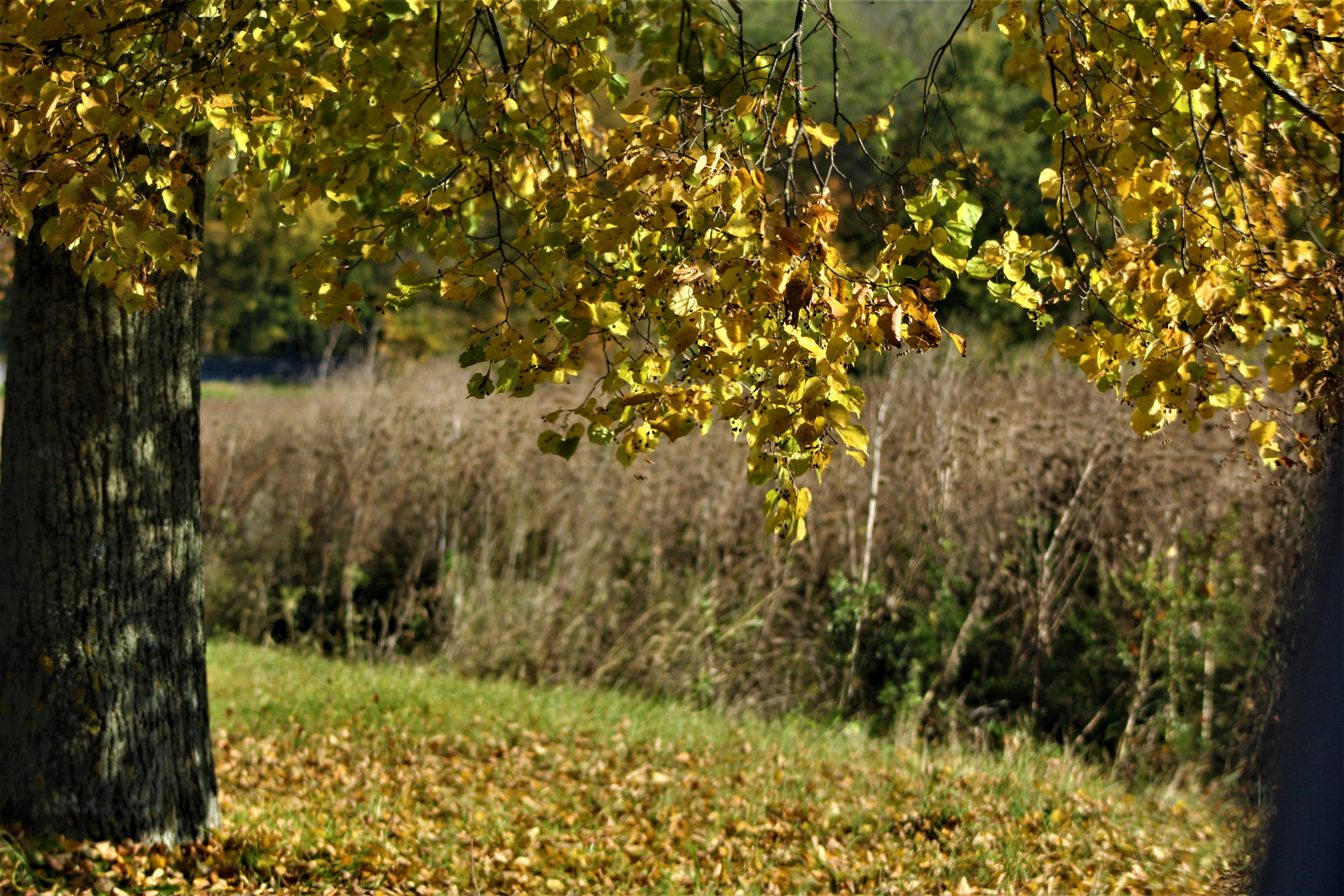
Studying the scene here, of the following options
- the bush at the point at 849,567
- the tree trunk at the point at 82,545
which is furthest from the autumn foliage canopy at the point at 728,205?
the bush at the point at 849,567

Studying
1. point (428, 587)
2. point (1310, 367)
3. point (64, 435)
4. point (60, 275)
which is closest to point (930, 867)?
point (1310, 367)

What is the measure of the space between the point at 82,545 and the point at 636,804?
2.70 m

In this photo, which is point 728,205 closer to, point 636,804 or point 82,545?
point 82,545

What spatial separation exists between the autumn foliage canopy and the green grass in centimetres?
213

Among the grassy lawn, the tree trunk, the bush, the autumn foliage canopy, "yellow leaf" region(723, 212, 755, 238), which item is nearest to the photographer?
"yellow leaf" region(723, 212, 755, 238)

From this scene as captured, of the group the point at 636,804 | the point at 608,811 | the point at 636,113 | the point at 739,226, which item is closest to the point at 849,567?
the point at 636,804

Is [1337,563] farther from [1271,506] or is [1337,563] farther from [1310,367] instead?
[1271,506]

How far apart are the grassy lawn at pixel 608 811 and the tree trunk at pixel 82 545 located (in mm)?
225

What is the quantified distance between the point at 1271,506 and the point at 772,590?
3048 millimetres

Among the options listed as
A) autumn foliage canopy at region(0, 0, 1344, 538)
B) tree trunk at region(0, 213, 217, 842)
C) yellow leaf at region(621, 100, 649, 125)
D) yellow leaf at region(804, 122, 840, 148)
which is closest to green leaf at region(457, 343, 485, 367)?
autumn foliage canopy at region(0, 0, 1344, 538)

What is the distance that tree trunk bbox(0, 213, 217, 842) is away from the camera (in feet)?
12.4

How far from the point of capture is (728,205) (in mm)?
2596

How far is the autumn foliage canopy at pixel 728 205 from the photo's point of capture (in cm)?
258

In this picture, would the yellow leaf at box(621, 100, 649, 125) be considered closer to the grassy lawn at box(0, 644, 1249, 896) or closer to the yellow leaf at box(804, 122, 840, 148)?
the yellow leaf at box(804, 122, 840, 148)
